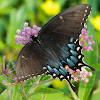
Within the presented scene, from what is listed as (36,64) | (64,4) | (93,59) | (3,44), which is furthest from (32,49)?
(64,4)

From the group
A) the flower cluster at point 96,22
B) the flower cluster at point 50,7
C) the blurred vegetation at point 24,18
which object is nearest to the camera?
the blurred vegetation at point 24,18

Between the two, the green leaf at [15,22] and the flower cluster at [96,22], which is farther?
the flower cluster at [96,22]

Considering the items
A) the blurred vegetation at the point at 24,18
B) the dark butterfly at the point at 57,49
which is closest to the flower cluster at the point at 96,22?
the blurred vegetation at the point at 24,18

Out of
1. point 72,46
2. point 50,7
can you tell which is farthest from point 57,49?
point 50,7

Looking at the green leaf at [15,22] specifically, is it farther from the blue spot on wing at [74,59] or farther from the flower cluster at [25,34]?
the blue spot on wing at [74,59]

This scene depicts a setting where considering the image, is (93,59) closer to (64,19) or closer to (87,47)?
(87,47)

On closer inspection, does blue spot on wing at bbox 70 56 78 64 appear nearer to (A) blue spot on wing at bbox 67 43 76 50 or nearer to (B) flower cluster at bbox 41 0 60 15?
(A) blue spot on wing at bbox 67 43 76 50

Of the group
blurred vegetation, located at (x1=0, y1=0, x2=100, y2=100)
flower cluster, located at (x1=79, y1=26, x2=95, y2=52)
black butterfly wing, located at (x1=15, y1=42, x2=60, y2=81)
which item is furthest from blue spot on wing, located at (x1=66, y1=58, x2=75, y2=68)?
blurred vegetation, located at (x1=0, y1=0, x2=100, y2=100)
